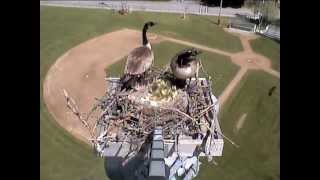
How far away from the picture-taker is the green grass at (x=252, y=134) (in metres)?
50.5

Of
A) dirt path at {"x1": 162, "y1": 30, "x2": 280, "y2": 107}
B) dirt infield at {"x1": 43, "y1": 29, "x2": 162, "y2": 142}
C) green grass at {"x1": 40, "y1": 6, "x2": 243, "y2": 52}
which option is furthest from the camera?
green grass at {"x1": 40, "y1": 6, "x2": 243, "y2": 52}

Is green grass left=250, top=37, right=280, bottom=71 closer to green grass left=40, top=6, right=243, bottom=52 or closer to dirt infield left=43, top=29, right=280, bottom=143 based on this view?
dirt infield left=43, top=29, right=280, bottom=143

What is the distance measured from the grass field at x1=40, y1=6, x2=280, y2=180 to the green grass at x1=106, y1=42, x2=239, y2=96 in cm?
13

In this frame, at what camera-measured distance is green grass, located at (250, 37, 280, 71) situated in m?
70.0

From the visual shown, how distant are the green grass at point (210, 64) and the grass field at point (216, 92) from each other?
134mm

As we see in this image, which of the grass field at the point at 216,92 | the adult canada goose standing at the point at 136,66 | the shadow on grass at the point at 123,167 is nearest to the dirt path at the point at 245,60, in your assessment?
the grass field at the point at 216,92

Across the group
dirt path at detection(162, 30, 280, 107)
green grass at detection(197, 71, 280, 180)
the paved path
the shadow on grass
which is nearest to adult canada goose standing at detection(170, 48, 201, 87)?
the shadow on grass

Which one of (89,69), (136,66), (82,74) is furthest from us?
(89,69)

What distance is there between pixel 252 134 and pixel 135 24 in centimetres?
3048

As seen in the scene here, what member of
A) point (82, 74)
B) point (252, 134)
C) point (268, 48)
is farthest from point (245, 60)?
point (82, 74)

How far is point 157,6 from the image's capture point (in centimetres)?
8444

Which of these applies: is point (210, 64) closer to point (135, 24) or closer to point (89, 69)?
point (89, 69)
